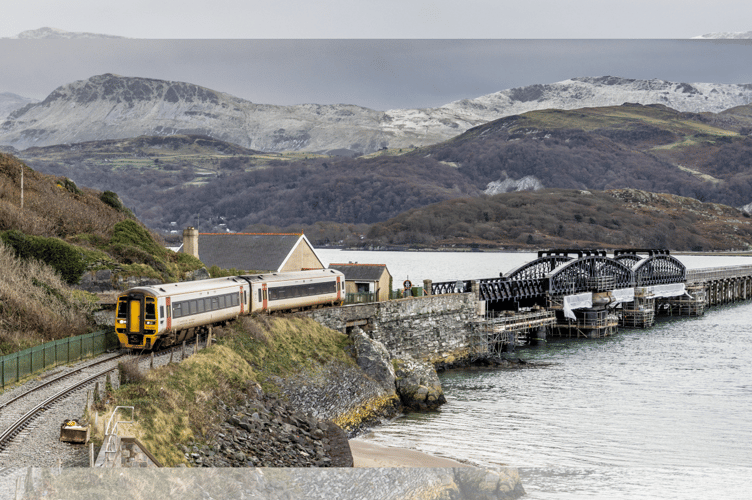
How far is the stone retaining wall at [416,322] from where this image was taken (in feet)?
114

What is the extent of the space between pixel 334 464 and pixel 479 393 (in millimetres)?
16466

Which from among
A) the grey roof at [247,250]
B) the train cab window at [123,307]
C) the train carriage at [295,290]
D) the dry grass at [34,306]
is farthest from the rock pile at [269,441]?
the grey roof at [247,250]

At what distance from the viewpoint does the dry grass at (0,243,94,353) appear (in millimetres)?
23219

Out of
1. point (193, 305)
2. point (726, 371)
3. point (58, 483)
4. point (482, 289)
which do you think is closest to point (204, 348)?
point (193, 305)

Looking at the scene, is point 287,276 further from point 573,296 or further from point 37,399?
point 573,296

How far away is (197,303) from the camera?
26.1 m

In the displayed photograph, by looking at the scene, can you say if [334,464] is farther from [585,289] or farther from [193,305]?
[585,289]

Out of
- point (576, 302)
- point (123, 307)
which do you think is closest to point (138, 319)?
point (123, 307)

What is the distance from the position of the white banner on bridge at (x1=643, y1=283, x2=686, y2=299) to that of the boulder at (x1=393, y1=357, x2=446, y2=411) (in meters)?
45.5

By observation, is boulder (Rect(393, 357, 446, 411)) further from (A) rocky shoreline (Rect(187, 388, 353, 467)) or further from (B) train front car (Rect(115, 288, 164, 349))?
(B) train front car (Rect(115, 288, 164, 349))

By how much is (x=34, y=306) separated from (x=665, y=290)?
6727 centimetres

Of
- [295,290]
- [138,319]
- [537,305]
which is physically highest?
[295,290]

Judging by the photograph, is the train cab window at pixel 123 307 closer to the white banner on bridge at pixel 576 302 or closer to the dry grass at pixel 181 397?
the dry grass at pixel 181 397

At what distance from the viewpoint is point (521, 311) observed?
2181 inches
